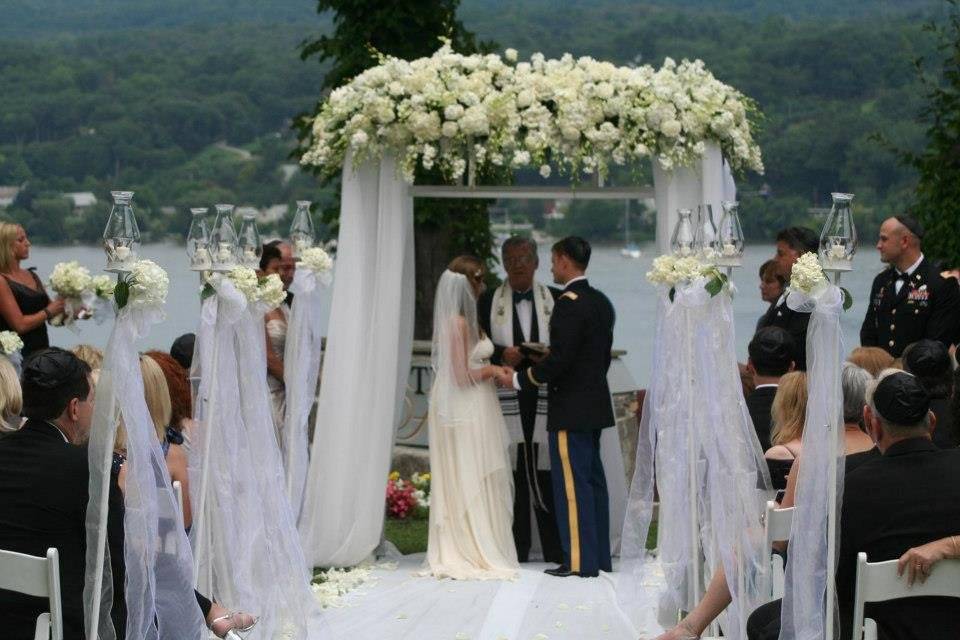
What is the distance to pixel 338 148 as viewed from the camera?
810 centimetres

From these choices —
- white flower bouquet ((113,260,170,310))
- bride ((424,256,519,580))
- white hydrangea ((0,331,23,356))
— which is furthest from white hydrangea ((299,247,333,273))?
white flower bouquet ((113,260,170,310))

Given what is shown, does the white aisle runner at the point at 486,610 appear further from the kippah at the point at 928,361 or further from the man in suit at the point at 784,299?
the kippah at the point at 928,361

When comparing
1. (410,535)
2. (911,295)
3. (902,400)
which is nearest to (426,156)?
(911,295)

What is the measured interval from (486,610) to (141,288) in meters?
3.36

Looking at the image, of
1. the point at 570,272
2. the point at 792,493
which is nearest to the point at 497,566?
the point at 570,272

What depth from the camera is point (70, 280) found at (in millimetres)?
7742

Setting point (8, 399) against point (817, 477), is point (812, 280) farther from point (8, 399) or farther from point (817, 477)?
point (8, 399)

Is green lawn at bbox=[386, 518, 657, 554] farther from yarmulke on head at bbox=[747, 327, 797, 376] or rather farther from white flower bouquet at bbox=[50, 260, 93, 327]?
yarmulke on head at bbox=[747, 327, 797, 376]

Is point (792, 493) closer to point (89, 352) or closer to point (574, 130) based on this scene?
point (89, 352)

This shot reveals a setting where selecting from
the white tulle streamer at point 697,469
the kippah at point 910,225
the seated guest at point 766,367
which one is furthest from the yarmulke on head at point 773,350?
the kippah at point 910,225

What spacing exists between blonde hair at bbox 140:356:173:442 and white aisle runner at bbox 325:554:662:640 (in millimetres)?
1912

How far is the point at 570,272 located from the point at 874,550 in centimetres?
407

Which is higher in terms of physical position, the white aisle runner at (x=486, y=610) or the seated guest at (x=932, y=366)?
the seated guest at (x=932, y=366)

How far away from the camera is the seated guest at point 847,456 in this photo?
499cm
